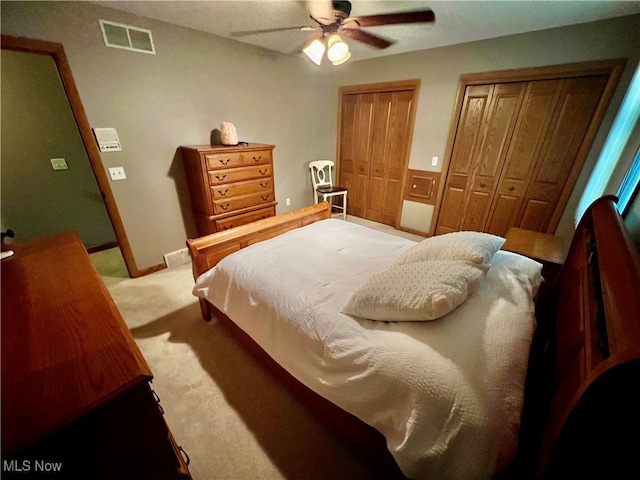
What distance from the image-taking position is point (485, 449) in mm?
697

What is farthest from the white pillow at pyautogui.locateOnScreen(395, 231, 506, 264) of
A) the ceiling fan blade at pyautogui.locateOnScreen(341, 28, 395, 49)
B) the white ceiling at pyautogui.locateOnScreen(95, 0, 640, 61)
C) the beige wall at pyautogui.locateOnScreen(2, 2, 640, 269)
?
the beige wall at pyautogui.locateOnScreen(2, 2, 640, 269)

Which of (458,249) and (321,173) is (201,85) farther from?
(458,249)

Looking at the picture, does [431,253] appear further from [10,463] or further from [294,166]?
[294,166]

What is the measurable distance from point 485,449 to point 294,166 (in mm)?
3706

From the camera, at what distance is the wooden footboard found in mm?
1692

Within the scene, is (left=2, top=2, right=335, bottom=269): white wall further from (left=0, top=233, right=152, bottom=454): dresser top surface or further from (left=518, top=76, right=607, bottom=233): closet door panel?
(left=518, top=76, right=607, bottom=233): closet door panel

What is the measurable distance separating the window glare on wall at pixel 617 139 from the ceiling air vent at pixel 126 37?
393 cm

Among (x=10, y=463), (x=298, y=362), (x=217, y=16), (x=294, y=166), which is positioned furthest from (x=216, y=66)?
(x=10, y=463)

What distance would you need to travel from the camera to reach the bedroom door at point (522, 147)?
2338mm

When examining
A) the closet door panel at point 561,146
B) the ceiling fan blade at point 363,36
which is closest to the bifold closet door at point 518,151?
the closet door panel at point 561,146

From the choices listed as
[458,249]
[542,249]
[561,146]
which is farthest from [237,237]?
[561,146]

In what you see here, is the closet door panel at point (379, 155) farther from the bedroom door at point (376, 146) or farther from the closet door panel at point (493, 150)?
the closet door panel at point (493, 150)

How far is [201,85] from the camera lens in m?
2.62

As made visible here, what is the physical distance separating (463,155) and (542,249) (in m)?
1.65
